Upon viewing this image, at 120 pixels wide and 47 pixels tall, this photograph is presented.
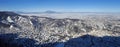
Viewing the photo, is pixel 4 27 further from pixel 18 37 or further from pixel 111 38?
pixel 111 38

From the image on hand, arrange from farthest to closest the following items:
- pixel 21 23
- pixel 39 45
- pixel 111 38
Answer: pixel 21 23 → pixel 111 38 → pixel 39 45

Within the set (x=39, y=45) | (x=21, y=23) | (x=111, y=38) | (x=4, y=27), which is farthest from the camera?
(x=21, y=23)

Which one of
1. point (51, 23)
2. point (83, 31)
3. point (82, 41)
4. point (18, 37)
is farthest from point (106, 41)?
point (51, 23)

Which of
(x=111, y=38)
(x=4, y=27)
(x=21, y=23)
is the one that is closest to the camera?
(x=111, y=38)

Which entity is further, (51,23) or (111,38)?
(51,23)

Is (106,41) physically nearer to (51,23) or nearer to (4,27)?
(51,23)

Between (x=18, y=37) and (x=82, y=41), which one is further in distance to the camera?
(x=18, y=37)

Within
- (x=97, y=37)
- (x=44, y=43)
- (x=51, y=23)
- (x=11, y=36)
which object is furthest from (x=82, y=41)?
(x=51, y=23)

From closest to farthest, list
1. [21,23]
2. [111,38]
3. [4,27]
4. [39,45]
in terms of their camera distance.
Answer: [39,45] → [111,38] → [4,27] → [21,23]

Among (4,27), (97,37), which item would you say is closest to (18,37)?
(4,27)
